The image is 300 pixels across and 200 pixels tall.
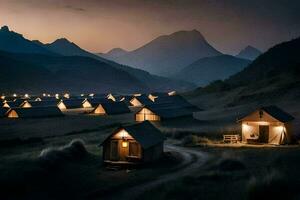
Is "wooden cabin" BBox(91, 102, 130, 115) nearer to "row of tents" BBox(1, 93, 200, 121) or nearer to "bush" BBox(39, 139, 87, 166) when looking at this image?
"row of tents" BBox(1, 93, 200, 121)

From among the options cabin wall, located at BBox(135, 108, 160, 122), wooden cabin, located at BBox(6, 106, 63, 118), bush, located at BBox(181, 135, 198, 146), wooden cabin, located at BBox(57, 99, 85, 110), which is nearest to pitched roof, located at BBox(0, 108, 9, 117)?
wooden cabin, located at BBox(6, 106, 63, 118)

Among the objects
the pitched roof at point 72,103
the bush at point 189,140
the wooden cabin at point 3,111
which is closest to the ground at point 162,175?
the bush at point 189,140

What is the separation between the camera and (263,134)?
52844 millimetres

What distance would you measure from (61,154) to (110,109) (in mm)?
67236

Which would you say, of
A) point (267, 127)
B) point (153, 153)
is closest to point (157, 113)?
point (267, 127)

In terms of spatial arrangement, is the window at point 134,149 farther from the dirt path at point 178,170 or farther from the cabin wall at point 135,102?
the cabin wall at point 135,102

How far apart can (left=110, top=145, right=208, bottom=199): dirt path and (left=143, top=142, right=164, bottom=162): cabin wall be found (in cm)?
272

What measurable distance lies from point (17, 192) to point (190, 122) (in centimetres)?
5820

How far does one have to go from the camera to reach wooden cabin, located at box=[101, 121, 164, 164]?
3928 centimetres

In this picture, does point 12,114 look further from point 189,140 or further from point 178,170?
point 178,170

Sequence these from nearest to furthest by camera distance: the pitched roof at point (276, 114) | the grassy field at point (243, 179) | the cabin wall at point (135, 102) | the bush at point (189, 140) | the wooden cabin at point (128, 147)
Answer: the grassy field at point (243, 179)
the wooden cabin at point (128, 147)
the pitched roof at point (276, 114)
the bush at point (189, 140)
the cabin wall at point (135, 102)

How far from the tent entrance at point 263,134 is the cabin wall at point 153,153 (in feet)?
53.5

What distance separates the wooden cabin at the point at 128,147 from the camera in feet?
129

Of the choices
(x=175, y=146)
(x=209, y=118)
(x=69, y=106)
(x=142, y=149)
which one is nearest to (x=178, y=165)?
(x=142, y=149)
